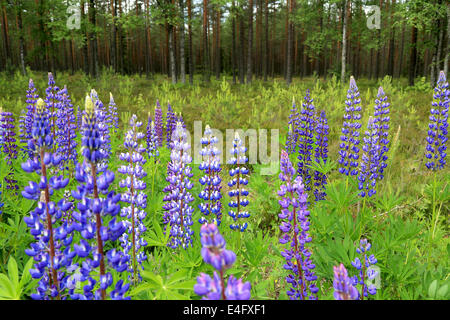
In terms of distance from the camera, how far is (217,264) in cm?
94

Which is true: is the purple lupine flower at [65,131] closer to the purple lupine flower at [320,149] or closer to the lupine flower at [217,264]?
the purple lupine flower at [320,149]

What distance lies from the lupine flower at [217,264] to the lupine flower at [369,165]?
8.44 feet

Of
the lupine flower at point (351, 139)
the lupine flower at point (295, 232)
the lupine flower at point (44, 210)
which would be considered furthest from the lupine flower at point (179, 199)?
the lupine flower at point (351, 139)

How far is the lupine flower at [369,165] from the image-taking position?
326 centimetres

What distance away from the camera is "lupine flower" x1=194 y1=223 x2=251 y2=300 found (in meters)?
0.96

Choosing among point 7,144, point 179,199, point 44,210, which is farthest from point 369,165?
point 7,144

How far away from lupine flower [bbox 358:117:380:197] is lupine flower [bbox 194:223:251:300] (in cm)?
257

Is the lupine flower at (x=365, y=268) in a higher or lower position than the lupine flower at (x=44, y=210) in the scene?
lower

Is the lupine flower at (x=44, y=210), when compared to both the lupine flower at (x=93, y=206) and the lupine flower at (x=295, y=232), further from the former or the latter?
the lupine flower at (x=295, y=232)

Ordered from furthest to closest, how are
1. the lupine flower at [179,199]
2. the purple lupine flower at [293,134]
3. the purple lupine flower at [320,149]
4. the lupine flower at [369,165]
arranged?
1. the purple lupine flower at [293,134]
2. the purple lupine flower at [320,149]
3. the lupine flower at [369,165]
4. the lupine flower at [179,199]

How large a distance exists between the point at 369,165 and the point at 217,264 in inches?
113

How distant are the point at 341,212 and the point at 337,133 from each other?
16.7 feet

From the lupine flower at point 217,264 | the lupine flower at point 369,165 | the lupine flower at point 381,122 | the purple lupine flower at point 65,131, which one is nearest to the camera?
the lupine flower at point 217,264

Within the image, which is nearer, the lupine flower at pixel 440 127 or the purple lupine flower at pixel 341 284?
the purple lupine flower at pixel 341 284
